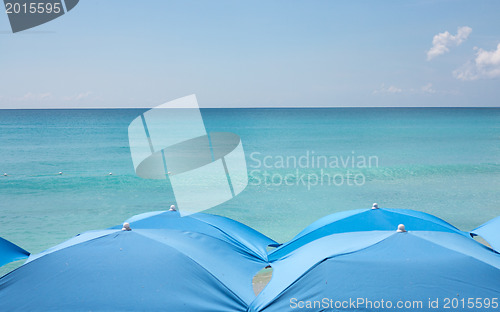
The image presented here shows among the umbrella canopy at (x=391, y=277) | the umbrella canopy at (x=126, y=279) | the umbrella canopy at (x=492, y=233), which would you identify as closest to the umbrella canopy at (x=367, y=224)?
the umbrella canopy at (x=492, y=233)

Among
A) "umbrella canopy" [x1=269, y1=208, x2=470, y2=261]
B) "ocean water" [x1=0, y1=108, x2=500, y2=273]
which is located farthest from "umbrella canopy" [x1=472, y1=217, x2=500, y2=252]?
"ocean water" [x1=0, y1=108, x2=500, y2=273]

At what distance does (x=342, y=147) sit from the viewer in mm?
35531

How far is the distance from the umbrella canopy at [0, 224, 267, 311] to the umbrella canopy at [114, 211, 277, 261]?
3.13 ft

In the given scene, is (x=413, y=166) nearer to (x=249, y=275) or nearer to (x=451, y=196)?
(x=451, y=196)

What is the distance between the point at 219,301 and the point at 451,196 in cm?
1302

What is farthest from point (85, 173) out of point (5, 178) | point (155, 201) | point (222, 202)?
point (222, 202)

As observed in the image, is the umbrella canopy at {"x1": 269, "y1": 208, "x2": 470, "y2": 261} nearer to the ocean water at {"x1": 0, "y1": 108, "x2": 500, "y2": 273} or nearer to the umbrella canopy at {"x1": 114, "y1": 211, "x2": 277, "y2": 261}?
the umbrella canopy at {"x1": 114, "y1": 211, "x2": 277, "y2": 261}

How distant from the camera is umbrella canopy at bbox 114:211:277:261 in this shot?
5129 millimetres

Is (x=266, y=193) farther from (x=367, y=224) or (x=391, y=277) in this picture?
(x=391, y=277)

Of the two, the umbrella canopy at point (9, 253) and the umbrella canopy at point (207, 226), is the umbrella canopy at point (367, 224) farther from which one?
the umbrella canopy at point (9, 253)

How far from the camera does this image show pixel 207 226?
5301 millimetres

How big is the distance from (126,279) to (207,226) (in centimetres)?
194

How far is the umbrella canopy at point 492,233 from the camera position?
16.0ft

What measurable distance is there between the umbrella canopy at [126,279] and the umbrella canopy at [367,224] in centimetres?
156
